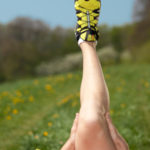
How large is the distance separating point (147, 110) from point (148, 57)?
55.2 feet

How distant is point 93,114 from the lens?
2.45 metres

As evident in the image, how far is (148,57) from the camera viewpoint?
2280cm

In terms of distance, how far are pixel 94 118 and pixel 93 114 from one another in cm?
4

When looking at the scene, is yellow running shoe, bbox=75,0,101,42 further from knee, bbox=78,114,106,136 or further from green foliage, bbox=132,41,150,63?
green foliage, bbox=132,41,150,63

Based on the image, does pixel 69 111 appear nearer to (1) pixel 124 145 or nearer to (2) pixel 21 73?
(1) pixel 124 145

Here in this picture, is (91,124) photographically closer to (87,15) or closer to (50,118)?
(87,15)

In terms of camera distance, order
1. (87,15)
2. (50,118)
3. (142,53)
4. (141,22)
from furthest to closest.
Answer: (141,22), (142,53), (50,118), (87,15)

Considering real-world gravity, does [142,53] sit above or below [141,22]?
below

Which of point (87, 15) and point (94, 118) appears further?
point (87, 15)

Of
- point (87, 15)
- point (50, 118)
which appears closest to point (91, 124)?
point (87, 15)

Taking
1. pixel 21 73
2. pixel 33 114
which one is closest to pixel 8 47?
pixel 21 73

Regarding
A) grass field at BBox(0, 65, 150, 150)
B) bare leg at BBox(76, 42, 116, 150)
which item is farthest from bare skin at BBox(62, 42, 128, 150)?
grass field at BBox(0, 65, 150, 150)

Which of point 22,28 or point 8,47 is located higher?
point 22,28

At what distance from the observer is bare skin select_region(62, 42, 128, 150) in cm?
245
